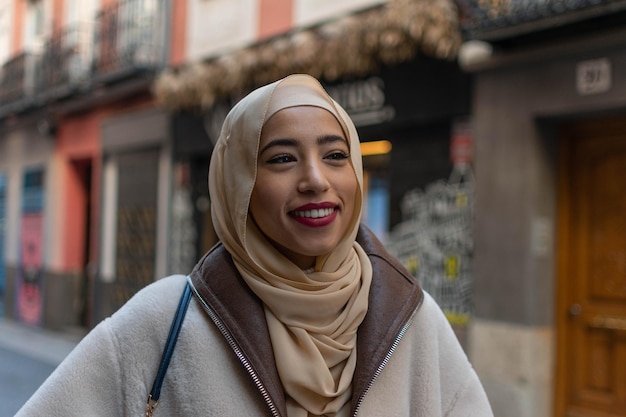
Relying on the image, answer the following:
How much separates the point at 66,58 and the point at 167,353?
1344 cm

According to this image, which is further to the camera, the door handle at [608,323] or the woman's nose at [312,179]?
Answer: the door handle at [608,323]

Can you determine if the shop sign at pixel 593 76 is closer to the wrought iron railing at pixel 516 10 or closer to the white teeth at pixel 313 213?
the wrought iron railing at pixel 516 10

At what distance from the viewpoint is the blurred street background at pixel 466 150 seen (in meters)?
5.95

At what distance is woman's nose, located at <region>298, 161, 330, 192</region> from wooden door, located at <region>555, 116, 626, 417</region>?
496cm

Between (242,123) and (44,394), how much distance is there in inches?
29.7

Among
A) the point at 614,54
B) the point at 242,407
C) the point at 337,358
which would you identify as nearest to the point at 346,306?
the point at 337,358

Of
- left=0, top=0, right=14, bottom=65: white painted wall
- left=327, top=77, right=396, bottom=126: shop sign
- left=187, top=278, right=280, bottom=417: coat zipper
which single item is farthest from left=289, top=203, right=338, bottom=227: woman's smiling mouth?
left=0, top=0, right=14, bottom=65: white painted wall

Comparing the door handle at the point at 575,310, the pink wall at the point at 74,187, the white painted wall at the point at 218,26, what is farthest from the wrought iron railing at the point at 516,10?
the pink wall at the point at 74,187

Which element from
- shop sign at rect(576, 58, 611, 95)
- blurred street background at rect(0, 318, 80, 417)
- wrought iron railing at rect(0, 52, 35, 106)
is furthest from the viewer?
wrought iron railing at rect(0, 52, 35, 106)

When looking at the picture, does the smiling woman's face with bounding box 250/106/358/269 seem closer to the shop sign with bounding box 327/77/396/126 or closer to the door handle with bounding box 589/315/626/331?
the door handle with bounding box 589/315/626/331

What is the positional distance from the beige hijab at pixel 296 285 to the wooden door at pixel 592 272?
4.84 meters

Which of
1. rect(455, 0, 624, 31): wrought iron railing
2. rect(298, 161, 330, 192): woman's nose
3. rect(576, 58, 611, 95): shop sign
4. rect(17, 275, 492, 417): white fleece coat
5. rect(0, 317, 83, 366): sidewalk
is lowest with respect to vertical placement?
rect(0, 317, 83, 366): sidewalk

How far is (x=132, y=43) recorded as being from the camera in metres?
11.5

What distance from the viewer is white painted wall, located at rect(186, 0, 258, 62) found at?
9719 mm
